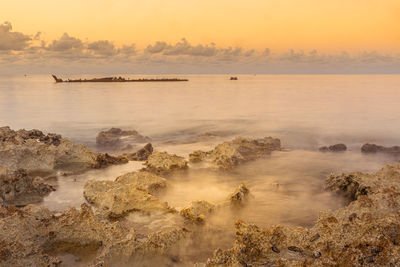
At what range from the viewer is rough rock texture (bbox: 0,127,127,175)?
261 inches

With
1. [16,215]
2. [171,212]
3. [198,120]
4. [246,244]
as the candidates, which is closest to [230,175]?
[171,212]

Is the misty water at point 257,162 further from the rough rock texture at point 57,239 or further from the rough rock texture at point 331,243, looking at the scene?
the rough rock texture at point 331,243

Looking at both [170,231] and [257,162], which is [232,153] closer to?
[257,162]

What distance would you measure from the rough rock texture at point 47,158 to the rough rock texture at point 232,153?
198cm

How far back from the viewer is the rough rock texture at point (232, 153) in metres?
7.35

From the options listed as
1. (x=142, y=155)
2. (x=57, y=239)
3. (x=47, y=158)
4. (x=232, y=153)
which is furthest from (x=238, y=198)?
(x=47, y=158)

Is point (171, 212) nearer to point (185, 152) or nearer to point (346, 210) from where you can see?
point (346, 210)

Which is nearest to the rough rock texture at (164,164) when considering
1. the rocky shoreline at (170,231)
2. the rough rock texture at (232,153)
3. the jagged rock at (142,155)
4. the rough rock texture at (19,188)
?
the rough rock texture at (232,153)

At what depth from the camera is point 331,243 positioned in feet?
9.69

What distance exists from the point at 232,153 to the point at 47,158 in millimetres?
4229

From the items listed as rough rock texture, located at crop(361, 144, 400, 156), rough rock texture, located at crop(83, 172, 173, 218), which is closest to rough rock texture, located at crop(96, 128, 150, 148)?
rough rock texture, located at crop(83, 172, 173, 218)

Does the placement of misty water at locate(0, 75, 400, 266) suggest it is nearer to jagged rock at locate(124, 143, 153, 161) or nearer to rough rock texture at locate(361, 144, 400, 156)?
rough rock texture at locate(361, 144, 400, 156)

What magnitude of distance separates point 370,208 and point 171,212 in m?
2.57

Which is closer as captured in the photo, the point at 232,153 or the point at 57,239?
the point at 57,239
